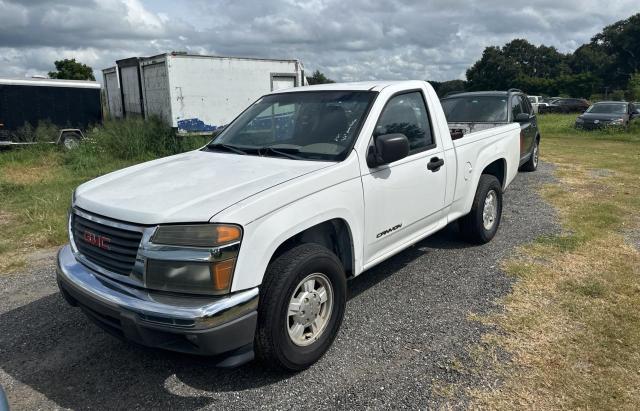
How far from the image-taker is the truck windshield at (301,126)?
3.79 meters

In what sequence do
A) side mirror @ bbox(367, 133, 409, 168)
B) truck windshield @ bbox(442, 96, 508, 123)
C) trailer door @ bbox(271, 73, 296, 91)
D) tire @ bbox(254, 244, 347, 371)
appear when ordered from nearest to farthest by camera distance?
1. tire @ bbox(254, 244, 347, 371)
2. side mirror @ bbox(367, 133, 409, 168)
3. truck windshield @ bbox(442, 96, 508, 123)
4. trailer door @ bbox(271, 73, 296, 91)

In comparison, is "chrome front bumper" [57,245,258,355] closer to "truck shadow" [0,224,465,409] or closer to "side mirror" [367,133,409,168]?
"truck shadow" [0,224,465,409]

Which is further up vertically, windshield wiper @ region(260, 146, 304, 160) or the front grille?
windshield wiper @ region(260, 146, 304, 160)

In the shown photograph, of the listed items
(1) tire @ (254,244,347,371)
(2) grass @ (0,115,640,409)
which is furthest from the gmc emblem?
(2) grass @ (0,115,640,409)

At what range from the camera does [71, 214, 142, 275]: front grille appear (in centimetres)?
284

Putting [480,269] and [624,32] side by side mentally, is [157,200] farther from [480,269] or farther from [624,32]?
[624,32]

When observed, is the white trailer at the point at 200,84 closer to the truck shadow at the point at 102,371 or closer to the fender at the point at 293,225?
the truck shadow at the point at 102,371

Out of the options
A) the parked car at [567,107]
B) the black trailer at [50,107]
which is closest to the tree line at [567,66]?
the parked car at [567,107]

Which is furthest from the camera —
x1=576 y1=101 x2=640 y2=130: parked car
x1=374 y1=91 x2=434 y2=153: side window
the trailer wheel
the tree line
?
the tree line

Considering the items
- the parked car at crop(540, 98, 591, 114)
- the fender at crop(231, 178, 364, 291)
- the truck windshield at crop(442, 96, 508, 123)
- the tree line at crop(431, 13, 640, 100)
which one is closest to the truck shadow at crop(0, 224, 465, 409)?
the fender at crop(231, 178, 364, 291)

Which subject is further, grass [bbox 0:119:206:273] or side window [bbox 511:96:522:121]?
side window [bbox 511:96:522:121]

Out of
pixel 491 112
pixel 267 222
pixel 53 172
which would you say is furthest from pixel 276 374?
pixel 53 172

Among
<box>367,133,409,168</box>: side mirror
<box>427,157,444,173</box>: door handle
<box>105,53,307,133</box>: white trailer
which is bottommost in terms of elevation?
<box>427,157,444,173</box>: door handle

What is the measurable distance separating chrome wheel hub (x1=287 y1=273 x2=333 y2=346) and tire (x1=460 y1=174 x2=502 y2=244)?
262 centimetres
